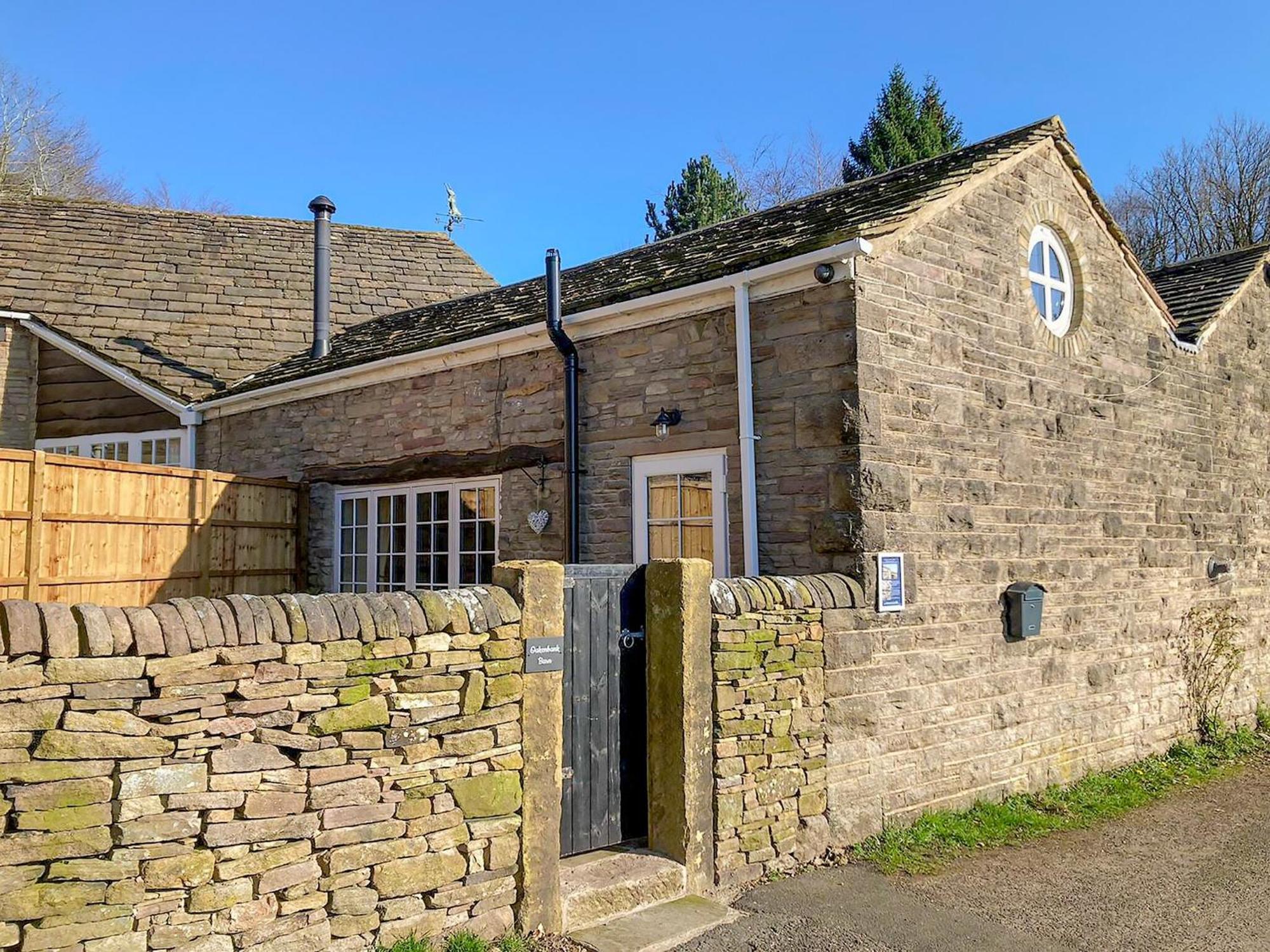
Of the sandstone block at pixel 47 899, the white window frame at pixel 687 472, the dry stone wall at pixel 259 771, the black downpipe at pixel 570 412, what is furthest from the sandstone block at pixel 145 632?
the black downpipe at pixel 570 412

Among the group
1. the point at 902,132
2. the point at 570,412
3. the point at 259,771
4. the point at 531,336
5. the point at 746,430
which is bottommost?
the point at 259,771

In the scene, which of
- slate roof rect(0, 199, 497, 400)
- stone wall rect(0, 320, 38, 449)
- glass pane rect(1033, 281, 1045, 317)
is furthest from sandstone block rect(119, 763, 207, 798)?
stone wall rect(0, 320, 38, 449)

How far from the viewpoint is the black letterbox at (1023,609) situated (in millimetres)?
8055

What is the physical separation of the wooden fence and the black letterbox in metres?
7.99

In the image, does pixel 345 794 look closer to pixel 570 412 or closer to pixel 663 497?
pixel 663 497

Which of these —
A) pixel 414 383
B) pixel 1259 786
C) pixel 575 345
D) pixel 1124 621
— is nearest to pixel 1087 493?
pixel 1124 621

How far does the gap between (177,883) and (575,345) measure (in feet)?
19.9

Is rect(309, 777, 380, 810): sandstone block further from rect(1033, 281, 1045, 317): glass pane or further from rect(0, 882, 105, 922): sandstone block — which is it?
rect(1033, 281, 1045, 317): glass pane

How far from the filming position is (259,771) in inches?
165

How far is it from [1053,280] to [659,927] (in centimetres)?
729

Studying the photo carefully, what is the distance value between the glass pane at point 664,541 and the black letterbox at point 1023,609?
9.25 ft

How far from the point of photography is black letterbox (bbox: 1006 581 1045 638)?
8.05 metres

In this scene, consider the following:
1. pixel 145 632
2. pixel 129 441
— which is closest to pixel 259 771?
pixel 145 632

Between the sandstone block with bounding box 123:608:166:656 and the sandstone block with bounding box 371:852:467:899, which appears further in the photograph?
the sandstone block with bounding box 371:852:467:899
